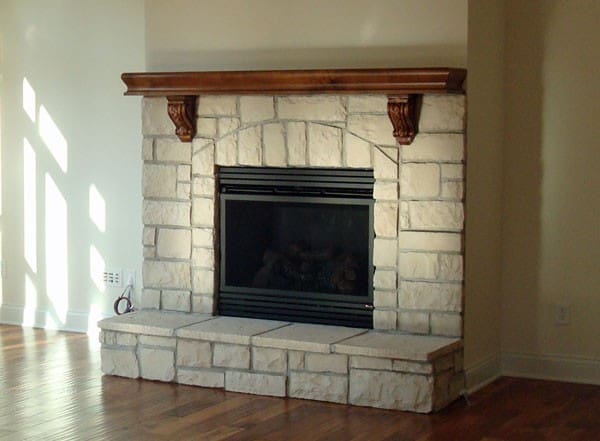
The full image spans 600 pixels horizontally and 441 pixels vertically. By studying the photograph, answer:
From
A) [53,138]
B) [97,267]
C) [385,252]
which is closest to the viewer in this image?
[385,252]

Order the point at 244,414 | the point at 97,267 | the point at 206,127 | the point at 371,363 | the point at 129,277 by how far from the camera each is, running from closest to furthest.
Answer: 1. the point at 244,414
2. the point at 371,363
3. the point at 206,127
4. the point at 129,277
5. the point at 97,267

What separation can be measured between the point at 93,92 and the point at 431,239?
273 centimetres

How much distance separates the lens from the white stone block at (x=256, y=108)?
5629 millimetres

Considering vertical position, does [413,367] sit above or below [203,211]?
below

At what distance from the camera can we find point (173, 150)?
5914mm

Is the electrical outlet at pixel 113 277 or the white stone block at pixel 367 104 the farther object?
the electrical outlet at pixel 113 277

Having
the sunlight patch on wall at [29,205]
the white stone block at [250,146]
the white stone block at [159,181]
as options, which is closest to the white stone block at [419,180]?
the white stone block at [250,146]

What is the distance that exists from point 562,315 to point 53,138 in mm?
3544

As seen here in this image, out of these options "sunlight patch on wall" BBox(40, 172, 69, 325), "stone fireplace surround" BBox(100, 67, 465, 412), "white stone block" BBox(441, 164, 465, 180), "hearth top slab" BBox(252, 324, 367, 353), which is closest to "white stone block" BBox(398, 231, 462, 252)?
"stone fireplace surround" BBox(100, 67, 465, 412)

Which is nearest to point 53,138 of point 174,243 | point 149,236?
point 149,236

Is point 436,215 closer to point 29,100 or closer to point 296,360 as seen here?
point 296,360

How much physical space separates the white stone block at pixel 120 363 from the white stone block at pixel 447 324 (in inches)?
64.2

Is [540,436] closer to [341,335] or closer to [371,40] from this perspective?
[341,335]

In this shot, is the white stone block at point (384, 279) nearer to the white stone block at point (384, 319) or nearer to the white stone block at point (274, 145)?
the white stone block at point (384, 319)
